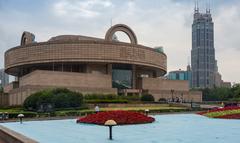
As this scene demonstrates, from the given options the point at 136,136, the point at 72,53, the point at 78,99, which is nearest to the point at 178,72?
the point at 72,53

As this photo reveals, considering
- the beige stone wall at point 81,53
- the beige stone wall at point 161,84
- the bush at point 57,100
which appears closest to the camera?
the bush at point 57,100

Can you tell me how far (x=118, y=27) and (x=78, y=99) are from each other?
28.2 m

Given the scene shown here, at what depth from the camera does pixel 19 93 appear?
2016 inches

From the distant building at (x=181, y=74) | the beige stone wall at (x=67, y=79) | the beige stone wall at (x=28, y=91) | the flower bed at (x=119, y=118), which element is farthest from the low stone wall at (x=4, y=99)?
the distant building at (x=181, y=74)

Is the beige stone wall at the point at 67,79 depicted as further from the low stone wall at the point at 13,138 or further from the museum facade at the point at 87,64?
the low stone wall at the point at 13,138

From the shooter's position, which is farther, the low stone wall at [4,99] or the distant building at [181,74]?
the distant building at [181,74]

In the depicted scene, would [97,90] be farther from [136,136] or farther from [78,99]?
[136,136]

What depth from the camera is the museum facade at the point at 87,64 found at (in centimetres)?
5280

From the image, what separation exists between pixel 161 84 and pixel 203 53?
207 feet

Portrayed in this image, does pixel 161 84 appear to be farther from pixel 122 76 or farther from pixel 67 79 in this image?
pixel 67 79

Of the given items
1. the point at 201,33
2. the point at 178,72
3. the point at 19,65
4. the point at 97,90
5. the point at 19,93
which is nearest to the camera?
the point at 19,93

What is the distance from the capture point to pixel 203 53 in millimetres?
124500

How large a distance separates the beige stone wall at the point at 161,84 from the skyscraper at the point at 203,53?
53234 mm

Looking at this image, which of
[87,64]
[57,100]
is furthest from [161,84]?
[57,100]
